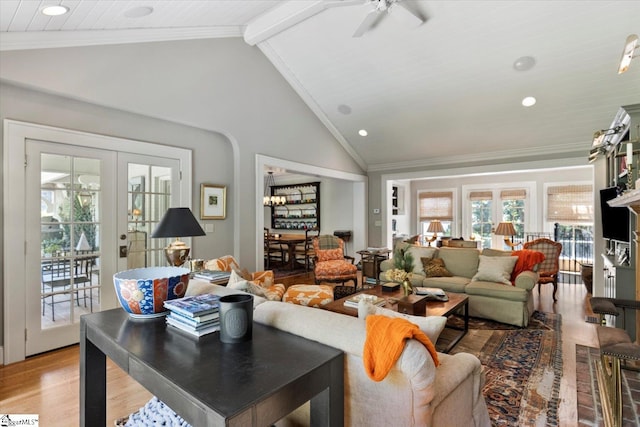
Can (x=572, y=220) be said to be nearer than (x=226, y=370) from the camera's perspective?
No

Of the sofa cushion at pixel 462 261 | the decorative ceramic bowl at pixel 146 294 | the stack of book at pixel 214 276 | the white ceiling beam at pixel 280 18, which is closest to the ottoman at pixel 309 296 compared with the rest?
the stack of book at pixel 214 276

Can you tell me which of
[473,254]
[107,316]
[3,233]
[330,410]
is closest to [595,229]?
[473,254]

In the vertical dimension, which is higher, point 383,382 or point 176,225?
point 176,225

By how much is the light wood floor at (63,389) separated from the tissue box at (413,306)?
1.18 metres

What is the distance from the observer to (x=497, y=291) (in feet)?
13.1

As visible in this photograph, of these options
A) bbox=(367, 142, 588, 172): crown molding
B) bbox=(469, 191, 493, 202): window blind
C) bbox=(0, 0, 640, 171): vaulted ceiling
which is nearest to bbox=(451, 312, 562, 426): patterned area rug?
bbox=(367, 142, 588, 172): crown molding

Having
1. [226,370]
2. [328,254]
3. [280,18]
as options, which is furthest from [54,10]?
[328,254]

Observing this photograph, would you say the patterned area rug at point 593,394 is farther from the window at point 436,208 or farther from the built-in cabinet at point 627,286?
the window at point 436,208

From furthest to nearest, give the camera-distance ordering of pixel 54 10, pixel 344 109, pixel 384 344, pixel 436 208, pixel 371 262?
pixel 436 208
pixel 371 262
pixel 344 109
pixel 54 10
pixel 384 344

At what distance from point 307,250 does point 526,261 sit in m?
4.48

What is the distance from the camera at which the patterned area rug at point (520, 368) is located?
2.22 m

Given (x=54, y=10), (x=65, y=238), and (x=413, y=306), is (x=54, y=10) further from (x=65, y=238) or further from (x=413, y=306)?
(x=413, y=306)

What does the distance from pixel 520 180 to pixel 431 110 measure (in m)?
4.62

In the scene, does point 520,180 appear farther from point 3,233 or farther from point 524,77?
point 3,233
